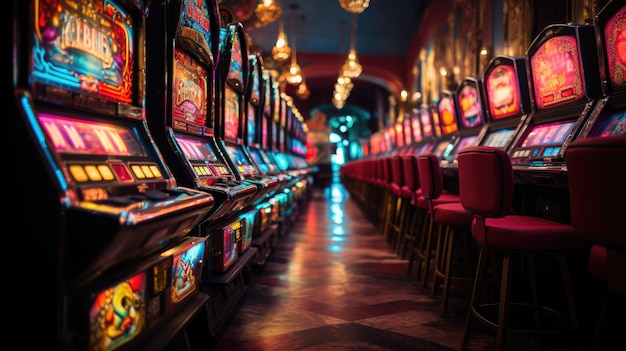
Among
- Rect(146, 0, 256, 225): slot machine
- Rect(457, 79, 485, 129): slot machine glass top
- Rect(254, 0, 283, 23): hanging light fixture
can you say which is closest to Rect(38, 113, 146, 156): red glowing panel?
Rect(146, 0, 256, 225): slot machine

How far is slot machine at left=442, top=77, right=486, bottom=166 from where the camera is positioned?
447 cm

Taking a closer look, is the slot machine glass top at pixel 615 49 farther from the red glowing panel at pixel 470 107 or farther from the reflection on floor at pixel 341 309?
the red glowing panel at pixel 470 107

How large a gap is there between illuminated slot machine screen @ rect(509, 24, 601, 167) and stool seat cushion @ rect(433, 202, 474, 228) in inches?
16.9

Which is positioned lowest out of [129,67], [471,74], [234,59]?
[129,67]

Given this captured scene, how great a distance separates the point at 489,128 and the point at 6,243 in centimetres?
403

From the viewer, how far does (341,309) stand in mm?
2564

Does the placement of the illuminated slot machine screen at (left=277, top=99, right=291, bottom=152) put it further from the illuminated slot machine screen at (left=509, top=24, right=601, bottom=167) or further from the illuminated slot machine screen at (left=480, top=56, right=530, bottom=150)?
the illuminated slot machine screen at (left=509, top=24, right=601, bottom=167)

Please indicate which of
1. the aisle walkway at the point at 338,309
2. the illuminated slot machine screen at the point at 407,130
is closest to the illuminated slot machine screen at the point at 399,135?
the illuminated slot machine screen at the point at 407,130

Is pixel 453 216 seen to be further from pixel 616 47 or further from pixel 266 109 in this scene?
pixel 266 109

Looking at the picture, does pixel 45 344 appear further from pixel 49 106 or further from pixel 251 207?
pixel 251 207

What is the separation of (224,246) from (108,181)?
3.14ft

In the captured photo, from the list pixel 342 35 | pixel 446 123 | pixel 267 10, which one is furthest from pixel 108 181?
pixel 342 35

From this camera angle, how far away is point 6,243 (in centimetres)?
100

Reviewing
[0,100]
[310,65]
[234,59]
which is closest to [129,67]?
[0,100]
